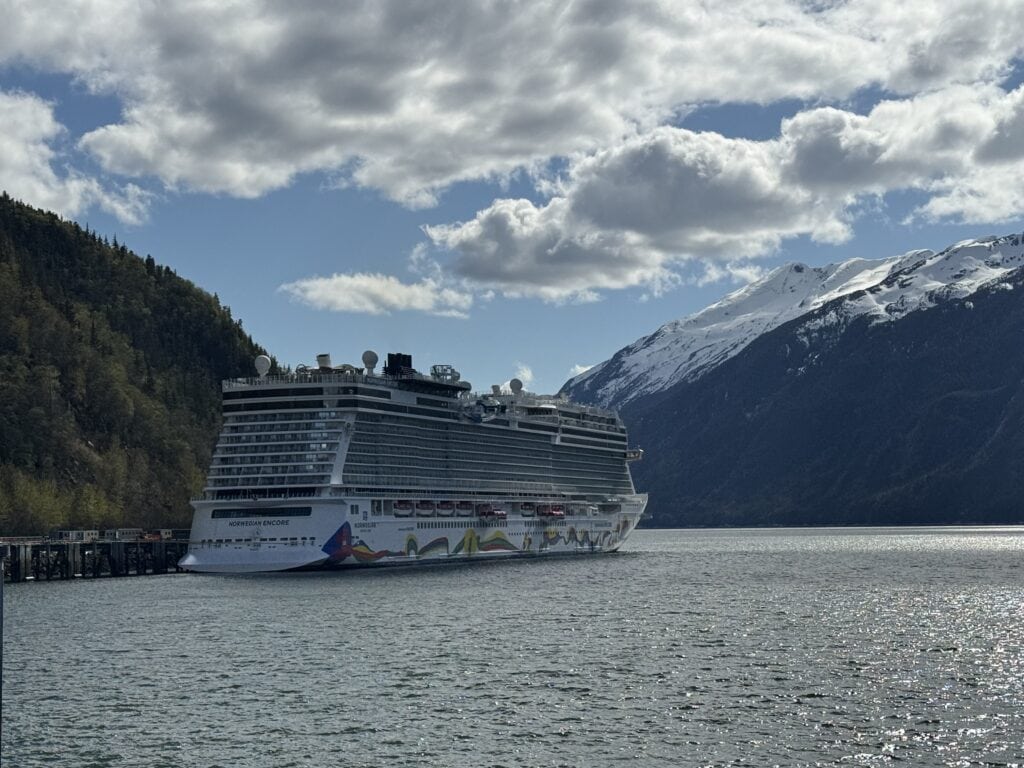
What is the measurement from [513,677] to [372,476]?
75961mm

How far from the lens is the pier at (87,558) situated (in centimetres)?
13600

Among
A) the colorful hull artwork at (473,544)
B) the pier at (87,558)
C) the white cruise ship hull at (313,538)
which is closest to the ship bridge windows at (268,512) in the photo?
the white cruise ship hull at (313,538)

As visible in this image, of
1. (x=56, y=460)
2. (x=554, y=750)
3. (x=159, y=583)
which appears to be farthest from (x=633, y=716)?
(x=56, y=460)

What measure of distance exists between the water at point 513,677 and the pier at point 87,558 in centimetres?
2896

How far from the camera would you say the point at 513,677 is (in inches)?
2400

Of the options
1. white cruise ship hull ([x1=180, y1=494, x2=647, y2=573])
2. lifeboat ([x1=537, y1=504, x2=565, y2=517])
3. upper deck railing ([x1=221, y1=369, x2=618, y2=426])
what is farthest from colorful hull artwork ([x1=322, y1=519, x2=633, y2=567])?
upper deck railing ([x1=221, y1=369, x2=618, y2=426])

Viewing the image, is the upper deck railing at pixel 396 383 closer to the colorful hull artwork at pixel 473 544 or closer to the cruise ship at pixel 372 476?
the cruise ship at pixel 372 476

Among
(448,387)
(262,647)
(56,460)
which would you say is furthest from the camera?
(56,460)

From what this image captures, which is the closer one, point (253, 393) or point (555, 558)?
point (253, 393)

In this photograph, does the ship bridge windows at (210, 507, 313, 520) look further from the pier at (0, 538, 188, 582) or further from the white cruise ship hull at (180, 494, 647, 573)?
the pier at (0, 538, 188, 582)

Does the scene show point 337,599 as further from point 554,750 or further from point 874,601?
point 554,750

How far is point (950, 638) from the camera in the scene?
73.3 metres

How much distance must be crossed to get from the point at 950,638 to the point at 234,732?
4158 centimetres

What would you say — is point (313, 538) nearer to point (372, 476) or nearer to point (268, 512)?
point (268, 512)
